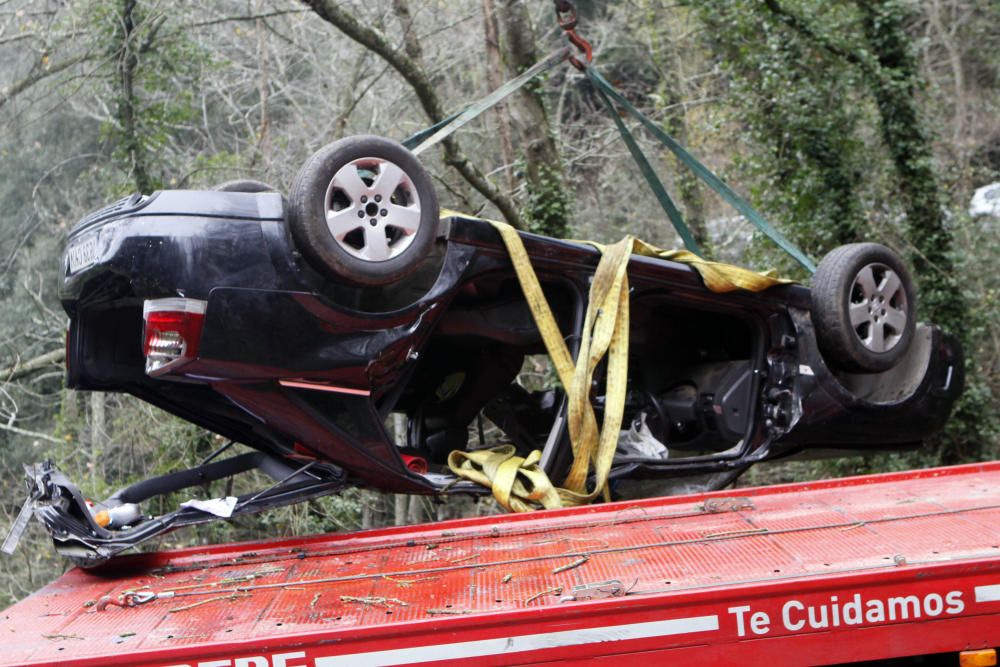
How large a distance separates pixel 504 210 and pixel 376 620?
6.56 metres

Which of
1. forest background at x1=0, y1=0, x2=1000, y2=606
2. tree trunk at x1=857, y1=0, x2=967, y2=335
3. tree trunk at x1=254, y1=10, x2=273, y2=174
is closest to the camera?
forest background at x1=0, y1=0, x2=1000, y2=606

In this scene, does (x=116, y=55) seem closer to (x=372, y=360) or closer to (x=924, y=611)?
(x=372, y=360)

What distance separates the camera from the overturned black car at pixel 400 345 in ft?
12.6

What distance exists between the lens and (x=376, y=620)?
9.18 feet

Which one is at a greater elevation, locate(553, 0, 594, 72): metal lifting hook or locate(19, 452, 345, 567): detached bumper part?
locate(553, 0, 594, 72): metal lifting hook

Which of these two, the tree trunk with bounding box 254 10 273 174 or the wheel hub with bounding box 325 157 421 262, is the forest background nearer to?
the tree trunk with bounding box 254 10 273 174

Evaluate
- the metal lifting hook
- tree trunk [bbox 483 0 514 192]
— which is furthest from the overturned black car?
tree trunk [bbox 483 0 514 192]

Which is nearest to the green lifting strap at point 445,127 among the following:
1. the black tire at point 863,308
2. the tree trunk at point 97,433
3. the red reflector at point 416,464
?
the red reflector at point 416,464

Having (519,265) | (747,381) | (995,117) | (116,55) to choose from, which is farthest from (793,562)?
(995,117)

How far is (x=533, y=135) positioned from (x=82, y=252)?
560 centimetres

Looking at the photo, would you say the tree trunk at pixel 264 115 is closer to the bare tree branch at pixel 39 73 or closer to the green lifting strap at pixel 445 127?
the bare tree branch at pixel 39 73

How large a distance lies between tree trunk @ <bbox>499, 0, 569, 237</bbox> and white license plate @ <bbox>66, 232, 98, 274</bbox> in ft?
17.2

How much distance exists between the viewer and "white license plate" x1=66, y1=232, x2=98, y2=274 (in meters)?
3.88

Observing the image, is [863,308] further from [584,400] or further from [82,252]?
[82,252]
